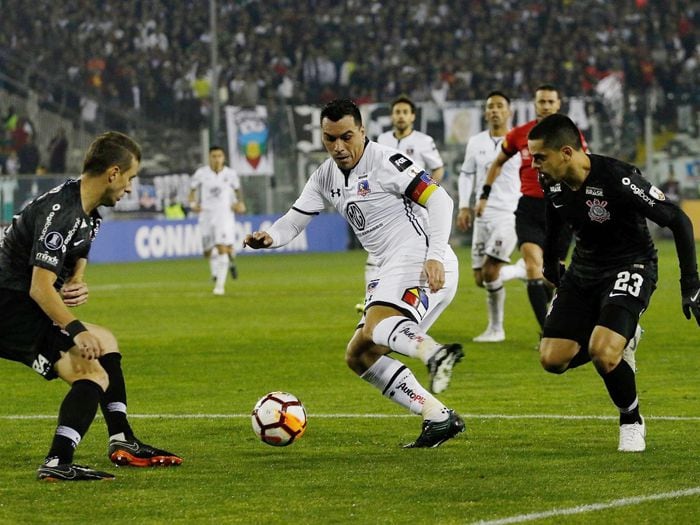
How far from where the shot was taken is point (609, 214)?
24.9 feet

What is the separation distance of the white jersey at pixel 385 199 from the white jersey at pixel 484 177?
6.52 meters

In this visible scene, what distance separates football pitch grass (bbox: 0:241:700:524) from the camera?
6152 millimetres

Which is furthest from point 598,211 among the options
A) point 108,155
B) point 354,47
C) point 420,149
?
point 354,47

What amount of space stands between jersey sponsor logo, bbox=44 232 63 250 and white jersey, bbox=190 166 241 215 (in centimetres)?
1702

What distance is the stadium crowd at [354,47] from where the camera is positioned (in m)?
38.4

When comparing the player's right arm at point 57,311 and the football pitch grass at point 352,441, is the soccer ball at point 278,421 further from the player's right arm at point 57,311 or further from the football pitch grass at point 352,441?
the player's right arm at point 57,311

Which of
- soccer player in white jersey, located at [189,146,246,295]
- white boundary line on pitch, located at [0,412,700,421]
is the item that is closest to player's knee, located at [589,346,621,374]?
white boundary line on pitch, located at [0,412,700,421]

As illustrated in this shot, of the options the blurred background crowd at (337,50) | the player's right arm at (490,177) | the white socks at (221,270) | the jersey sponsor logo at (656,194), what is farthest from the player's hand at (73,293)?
the blurred background crowd at (337,50)

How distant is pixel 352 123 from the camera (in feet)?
26.1

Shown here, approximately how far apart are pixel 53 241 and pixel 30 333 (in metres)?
0.58

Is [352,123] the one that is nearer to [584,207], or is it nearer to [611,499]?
[584,207]

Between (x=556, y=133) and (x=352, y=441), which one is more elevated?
(x=556, y=133)

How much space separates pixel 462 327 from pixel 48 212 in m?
9.62

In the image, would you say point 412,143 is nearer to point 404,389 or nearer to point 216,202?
point 404,389
